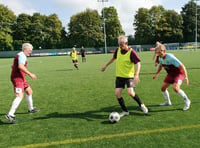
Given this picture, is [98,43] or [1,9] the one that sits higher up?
[1,9]

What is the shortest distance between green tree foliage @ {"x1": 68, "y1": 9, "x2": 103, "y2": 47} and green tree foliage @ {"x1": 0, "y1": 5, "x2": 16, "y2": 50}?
59.5 feet

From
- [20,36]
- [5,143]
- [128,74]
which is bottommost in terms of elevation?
[5,143]

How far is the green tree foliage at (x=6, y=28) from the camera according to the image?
222 feet

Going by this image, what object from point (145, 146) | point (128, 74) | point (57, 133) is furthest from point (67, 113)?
point (145, 146)

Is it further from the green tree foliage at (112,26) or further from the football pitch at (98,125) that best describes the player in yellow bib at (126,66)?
the green tree foliage at (112,26)

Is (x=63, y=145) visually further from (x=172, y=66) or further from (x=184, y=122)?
(x=172, y=66)

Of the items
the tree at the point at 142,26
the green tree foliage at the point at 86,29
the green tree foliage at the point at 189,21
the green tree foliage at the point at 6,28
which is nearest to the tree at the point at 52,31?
the green tree foliage at the point at 86,29

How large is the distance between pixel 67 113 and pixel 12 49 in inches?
2797

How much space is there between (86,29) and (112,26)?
851cm

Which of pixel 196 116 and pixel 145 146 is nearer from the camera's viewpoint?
pixel 145 146

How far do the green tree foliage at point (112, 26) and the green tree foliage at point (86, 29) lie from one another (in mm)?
2883

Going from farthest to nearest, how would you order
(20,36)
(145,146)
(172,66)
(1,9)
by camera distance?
(20,36) → (1,9) → (172,66) → (145,146)

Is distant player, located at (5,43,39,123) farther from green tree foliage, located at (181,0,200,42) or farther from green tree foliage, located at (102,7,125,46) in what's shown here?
green tree foliage, located at (181,0,200,42)

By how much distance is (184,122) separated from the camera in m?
5.43
